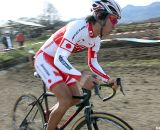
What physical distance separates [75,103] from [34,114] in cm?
128

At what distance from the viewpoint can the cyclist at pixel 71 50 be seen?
4785 millimetres

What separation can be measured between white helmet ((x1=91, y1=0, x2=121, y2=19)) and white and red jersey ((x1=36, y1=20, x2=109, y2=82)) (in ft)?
0.93

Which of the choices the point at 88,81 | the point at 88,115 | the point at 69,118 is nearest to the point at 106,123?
the point at 88,115

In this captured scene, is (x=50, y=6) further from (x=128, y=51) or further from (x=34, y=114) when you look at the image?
(x=34, y=114)

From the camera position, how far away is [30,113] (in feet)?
20.2

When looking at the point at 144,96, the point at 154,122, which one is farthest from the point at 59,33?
the point at 144,96

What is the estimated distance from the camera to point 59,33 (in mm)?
5270

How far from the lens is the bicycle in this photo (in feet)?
15.3

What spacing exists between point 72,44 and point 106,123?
114 cm

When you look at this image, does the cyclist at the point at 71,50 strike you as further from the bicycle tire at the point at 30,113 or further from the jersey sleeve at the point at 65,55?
the bicycle tire at the point at 30,113

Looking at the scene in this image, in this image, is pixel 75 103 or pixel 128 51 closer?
pixel 75 103

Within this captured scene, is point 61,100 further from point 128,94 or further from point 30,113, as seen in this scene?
point 128,94

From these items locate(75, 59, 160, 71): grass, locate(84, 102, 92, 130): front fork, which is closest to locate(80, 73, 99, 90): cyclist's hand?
locate(84, 102, 92, 130): front fork

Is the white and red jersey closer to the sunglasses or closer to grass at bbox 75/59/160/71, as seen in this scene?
the sunglasses
